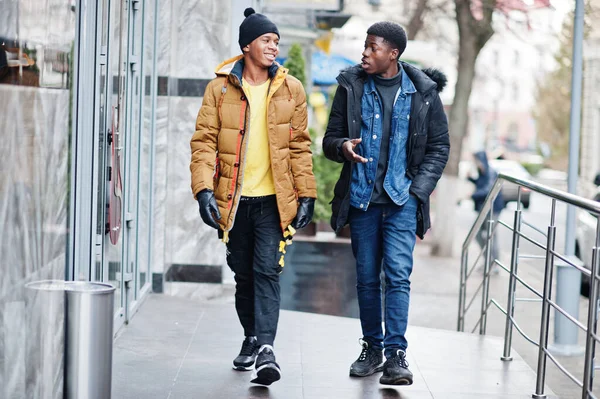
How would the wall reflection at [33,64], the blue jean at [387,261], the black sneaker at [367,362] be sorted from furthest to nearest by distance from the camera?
the black sneaker at [367,362], the blue jean at [387,261], the wall reflection at [33,64]

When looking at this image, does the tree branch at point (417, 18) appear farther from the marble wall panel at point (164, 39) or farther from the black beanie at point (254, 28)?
the black beanie at point (254, 28)

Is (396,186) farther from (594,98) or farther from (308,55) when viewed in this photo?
(594,98)

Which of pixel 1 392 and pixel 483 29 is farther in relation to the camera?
pixel 483 29

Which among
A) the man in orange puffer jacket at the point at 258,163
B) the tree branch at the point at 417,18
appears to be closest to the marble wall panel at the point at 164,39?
the man in orange puffer jacket at the point at 258,163

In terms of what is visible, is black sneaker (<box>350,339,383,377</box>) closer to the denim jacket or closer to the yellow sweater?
the denim jacket

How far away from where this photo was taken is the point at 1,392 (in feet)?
11.6

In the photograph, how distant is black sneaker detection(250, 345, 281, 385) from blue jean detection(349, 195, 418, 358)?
0.62 metres

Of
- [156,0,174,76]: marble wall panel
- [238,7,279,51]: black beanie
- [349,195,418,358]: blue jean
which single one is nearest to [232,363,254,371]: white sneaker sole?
[349,195,418,358]: blue jean

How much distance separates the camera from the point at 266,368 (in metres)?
5.22

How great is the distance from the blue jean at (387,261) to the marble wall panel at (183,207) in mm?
2860

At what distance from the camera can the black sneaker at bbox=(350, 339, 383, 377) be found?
5.70 meters

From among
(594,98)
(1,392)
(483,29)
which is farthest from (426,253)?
(594,98)

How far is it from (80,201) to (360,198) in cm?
148

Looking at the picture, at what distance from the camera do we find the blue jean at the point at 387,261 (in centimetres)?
546
